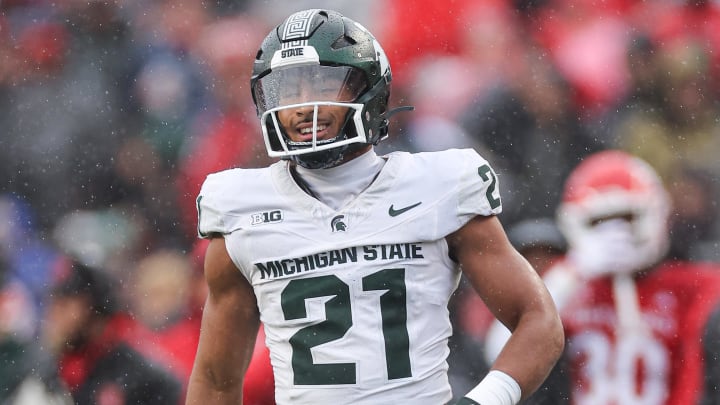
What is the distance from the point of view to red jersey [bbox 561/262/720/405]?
3428 mm

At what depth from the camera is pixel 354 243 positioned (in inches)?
77.4

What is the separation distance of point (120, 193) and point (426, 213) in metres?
2.06

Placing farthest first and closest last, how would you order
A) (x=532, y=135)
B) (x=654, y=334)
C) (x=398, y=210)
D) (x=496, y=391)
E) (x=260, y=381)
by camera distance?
(x=260, y=381) < (x=532, y=135) < (x=654, y=334) < (x=398, y=210) < (x=496, y=391)

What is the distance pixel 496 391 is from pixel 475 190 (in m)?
0.34

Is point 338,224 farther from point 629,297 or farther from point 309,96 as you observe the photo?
point 629,297

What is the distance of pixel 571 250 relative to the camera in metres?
3.49

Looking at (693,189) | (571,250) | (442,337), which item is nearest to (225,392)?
(442,337)

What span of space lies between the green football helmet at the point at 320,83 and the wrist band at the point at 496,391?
0.46 m

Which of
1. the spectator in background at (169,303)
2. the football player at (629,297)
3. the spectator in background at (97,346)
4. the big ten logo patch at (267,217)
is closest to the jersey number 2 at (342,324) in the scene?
the big ten logo patch at (267,217)

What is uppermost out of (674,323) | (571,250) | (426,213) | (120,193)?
(426,213)

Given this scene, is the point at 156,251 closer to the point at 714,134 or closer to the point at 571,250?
the point at 571,250

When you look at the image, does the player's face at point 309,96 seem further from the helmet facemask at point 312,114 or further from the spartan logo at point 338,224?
the spartan logo at point 338,224

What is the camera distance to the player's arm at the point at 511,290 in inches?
78.0

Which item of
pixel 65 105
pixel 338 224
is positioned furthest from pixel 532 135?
pixel 338 224
